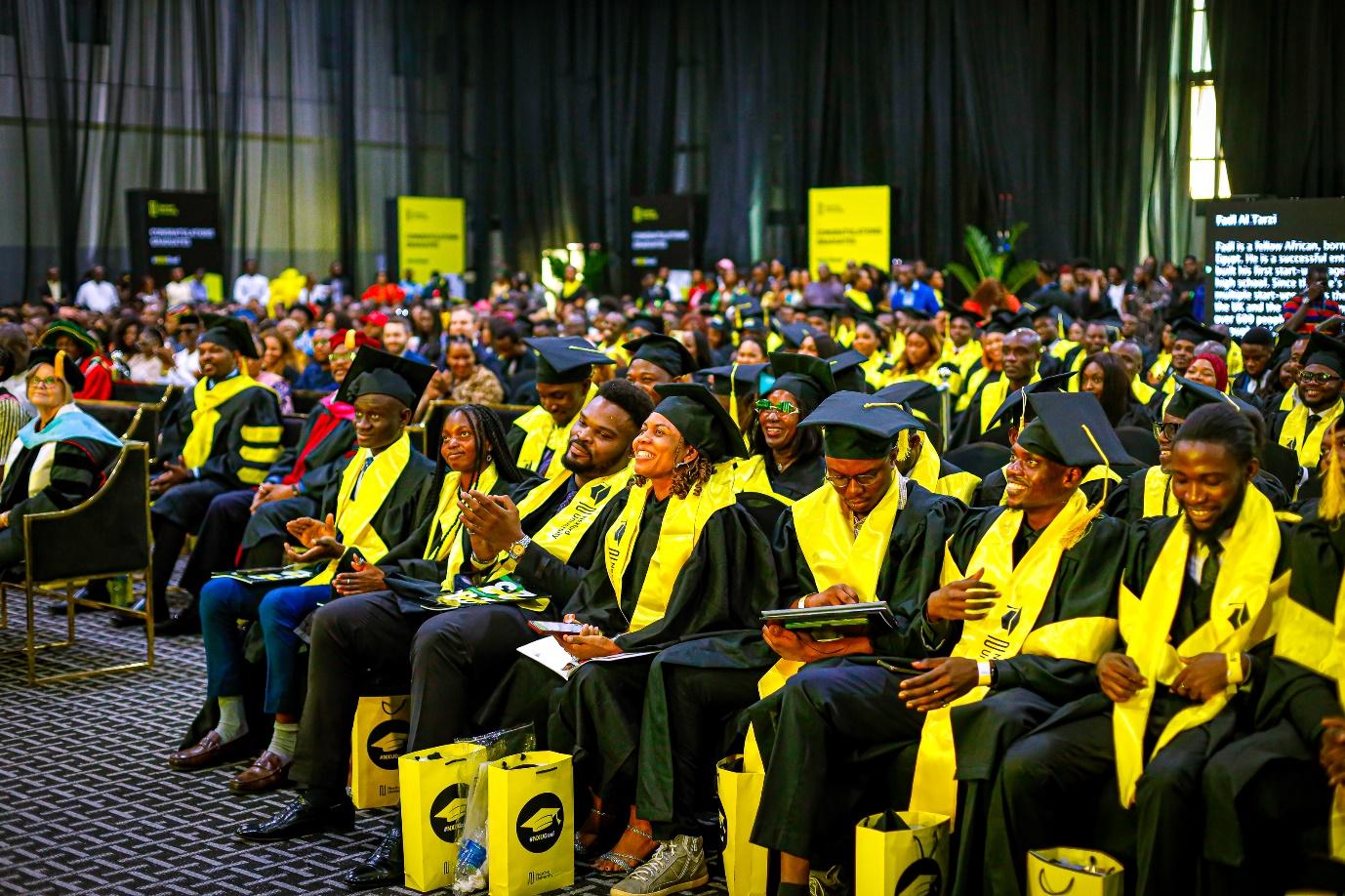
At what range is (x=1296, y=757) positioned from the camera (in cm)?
343

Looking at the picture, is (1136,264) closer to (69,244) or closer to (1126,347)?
(1126,347)

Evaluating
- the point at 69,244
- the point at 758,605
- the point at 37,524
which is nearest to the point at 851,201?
the point at 69,244

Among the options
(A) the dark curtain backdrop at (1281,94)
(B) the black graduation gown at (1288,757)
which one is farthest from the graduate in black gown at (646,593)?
(A) the dark curtain backdrop at (1281,94)

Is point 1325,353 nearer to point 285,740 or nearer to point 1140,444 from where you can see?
point 1140,444

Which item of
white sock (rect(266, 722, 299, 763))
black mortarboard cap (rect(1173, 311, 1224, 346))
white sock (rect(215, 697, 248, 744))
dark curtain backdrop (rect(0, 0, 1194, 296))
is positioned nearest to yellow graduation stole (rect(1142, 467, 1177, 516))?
white sock (rect(266, 722, 299, 763))

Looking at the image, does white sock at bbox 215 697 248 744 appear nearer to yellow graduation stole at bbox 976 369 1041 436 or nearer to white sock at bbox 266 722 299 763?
white sock at bbox 266 722 299 763

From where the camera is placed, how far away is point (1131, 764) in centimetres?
360

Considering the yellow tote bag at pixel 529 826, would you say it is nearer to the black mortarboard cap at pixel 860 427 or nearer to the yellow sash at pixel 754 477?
the black mortarboard cap at pixel 860 427

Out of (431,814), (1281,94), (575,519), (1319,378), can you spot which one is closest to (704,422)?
(575,519)

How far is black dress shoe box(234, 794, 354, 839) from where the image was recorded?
488 cm

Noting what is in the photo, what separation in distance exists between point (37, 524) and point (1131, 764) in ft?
16.4

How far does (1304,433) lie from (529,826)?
4327mm

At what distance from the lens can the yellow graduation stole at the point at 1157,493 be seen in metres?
5.08

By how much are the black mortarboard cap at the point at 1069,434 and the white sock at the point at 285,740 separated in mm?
2825
